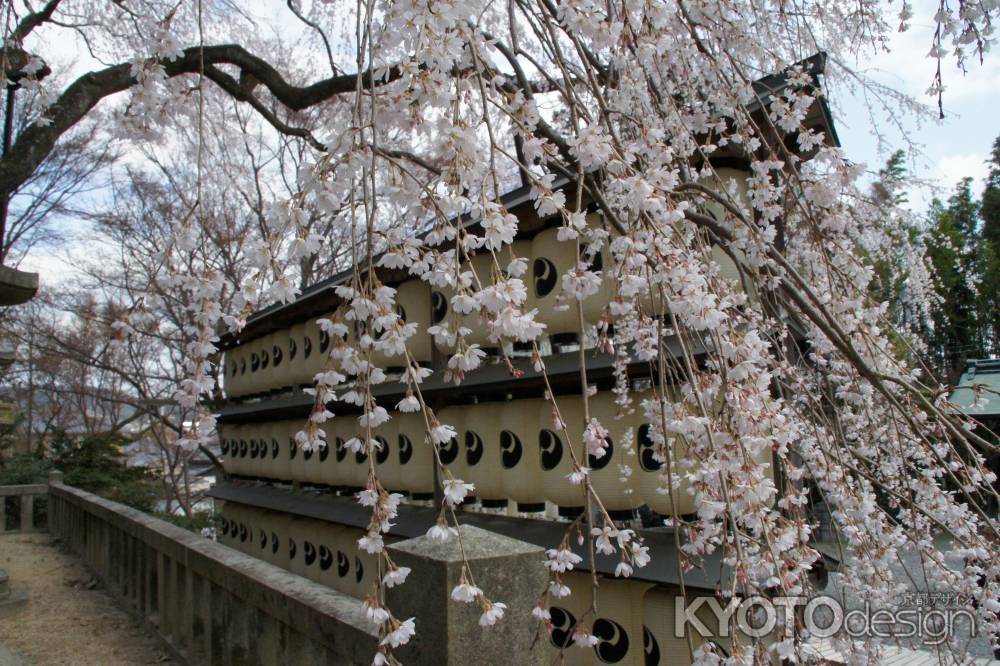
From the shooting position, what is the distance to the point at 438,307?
13.1 feet

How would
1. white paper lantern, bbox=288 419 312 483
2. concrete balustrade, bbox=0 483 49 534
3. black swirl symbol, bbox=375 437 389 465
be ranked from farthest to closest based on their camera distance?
concrete balustrade, bbox=0 483 49 534 < white paper lantern, bbox=288 419 312 483 < black swirl symbol, bbox=375 437 389 465

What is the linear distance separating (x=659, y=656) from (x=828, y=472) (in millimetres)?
1063

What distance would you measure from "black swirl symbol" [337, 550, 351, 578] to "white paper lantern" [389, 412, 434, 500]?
1042mm

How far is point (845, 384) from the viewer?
3.14 m

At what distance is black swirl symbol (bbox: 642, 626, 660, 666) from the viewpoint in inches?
112

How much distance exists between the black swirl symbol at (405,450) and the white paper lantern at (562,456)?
109 cm

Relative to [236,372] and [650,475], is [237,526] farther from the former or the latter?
[650,475]

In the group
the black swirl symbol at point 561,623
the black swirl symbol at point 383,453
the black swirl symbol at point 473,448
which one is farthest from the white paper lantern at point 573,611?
the black swirl symbol at point 383,453

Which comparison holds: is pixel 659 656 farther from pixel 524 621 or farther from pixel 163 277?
pixel 163 277

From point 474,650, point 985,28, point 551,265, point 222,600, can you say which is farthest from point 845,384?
point 222,600

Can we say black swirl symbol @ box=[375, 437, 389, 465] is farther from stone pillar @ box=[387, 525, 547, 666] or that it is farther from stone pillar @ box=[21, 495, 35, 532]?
stone pillar @ box=[21, 495, 35, 532]

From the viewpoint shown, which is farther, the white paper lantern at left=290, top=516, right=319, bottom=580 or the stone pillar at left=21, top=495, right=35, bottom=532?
the stone pillar at left=21, top=495, right=35, bottom=532

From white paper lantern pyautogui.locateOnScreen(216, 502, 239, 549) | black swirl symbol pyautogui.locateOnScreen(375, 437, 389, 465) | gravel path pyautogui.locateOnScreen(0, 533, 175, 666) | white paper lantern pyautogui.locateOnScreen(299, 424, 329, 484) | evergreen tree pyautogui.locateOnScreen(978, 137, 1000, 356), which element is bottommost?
gravel path pyautogui.locateOnScreen(0, 533, 175, 666)

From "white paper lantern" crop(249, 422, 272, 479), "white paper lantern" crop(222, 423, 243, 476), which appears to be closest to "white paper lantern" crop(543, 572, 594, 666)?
"white paper lantern" crop(249, 422, 272, 479)
